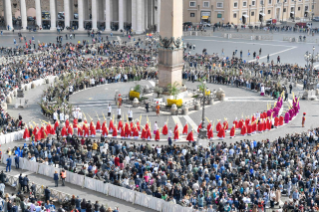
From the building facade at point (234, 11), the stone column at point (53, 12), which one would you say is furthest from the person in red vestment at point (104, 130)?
the building facade at point (234, 11)

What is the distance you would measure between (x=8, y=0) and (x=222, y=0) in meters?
37.4

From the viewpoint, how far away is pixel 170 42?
4231 cm

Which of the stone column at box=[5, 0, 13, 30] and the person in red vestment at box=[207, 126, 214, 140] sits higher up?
the stone column at box=[5, 0, 13, 30]

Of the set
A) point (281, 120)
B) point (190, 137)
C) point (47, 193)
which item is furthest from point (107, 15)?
point (47, 193)

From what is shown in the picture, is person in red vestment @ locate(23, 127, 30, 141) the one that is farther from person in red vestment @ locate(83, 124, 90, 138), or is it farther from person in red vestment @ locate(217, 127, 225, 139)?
person in red vestment @ locate(217, 127, 225, 139)

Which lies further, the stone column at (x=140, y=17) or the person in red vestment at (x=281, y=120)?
the stone column at (x=140, y=17)

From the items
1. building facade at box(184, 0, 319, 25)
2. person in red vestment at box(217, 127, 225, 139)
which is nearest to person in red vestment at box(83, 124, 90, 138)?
person in red vestment at box(217, 127, 225, 139)

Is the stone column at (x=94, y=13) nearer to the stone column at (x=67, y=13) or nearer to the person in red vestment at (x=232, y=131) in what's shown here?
the stone column at (x=67, y=13)

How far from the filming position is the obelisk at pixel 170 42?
41.8 metres

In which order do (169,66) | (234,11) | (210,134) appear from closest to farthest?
(210,134)
(169,66)
(234,11)

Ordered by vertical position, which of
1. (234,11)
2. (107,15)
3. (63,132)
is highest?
(234,11)

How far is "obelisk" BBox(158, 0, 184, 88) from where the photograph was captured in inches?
1644

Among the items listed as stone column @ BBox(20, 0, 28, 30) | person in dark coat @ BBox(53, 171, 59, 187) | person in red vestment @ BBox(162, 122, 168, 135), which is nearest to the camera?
person in dark coat @ BBox(53, 171, 59, 187)

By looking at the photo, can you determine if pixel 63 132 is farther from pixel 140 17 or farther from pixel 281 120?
pixel 140 17
